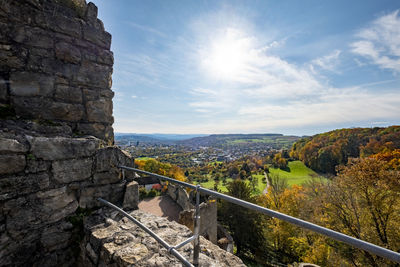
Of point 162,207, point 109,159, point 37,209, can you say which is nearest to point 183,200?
point 162,207

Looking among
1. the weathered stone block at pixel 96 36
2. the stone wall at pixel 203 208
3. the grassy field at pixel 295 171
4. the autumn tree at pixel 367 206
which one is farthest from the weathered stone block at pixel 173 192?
the grassy field at pixel 295 171

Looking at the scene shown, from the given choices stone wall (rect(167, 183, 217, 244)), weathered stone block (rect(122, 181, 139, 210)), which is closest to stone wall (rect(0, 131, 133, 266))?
weathered stone block (rect(122, 181, 139, 210))

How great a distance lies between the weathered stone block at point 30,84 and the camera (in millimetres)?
2855

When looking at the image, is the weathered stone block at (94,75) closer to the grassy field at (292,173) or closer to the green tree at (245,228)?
the green tree at (245,228)

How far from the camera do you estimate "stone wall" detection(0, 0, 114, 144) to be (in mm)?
2838

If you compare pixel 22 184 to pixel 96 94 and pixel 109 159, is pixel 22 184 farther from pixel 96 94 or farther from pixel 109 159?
pixel 96 94

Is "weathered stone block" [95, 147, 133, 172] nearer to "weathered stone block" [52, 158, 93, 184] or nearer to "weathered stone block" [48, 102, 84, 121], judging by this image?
"weathered stone block" [52, 158, 93, 184]

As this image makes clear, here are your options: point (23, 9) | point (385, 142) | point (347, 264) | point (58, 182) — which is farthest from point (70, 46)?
point (385, 142)

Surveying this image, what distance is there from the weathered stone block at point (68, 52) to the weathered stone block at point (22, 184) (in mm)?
2190

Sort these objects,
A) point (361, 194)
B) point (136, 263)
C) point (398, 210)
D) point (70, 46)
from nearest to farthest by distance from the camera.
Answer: point (136, 263), point (70, 46), point (398, 210), point (361, 194)

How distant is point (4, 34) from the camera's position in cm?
278

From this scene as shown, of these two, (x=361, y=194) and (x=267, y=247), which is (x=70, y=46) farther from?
(x=267, y=247)

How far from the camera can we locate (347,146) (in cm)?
4088

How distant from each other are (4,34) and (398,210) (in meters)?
17.0
